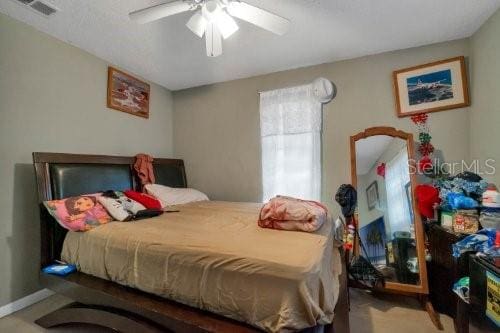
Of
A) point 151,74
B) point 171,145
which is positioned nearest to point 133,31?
point 151,74

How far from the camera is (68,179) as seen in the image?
2.01 metres

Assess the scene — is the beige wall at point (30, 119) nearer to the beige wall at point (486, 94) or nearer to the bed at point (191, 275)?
the bed at point (191, 275)

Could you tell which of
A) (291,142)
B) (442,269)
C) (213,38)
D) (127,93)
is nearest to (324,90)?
(291,142)

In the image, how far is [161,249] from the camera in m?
1.36

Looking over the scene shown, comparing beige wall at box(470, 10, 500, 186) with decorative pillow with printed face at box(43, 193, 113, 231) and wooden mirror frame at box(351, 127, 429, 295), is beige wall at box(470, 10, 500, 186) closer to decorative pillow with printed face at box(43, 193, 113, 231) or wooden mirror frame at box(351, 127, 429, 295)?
wooden mirror frame at box(351, 127, 429, 295)

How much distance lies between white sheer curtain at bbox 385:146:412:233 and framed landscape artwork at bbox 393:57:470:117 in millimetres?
561

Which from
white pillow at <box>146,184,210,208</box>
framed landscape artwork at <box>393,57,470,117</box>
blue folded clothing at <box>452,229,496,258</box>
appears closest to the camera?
blue folded clothing at <box>452,229,496,258</box>

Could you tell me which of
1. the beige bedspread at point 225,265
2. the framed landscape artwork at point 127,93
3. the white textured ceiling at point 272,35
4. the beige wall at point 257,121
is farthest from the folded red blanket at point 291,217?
the framed landscape artwork at point 127,93

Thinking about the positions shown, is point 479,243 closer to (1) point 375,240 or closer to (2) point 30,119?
(1) point 375,240

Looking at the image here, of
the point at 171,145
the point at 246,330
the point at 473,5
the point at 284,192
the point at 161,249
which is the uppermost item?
the point at 473,5

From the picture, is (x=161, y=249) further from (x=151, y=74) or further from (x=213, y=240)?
(x=151, y=74)

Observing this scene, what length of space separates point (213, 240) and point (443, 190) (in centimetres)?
185

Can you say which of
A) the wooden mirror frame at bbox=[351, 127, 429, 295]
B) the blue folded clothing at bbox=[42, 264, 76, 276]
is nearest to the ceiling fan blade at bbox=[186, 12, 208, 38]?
the wooden mirror frame at bbox=[351, 127, 429, 295]

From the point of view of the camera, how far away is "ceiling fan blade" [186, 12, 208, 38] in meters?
1.57
